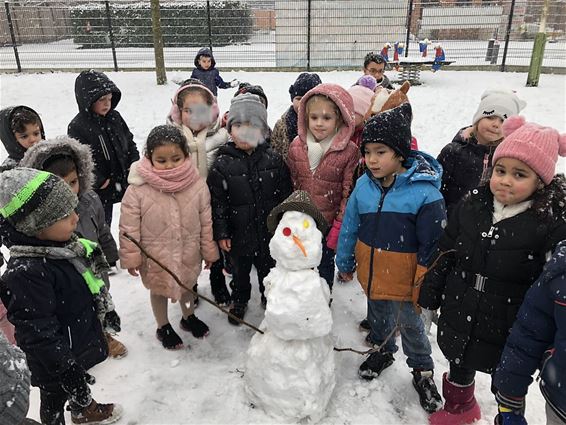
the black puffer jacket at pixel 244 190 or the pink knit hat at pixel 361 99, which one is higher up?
the pink knit hat at pixel 361 99

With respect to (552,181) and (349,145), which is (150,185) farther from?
(552,181)

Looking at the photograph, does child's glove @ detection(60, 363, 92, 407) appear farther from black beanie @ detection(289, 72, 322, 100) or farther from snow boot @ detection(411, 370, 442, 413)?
black beanie @ detection(289, 72, 322, 100)

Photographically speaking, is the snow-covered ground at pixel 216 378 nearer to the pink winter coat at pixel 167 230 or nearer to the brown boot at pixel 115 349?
the brown boot at pixel 115 349

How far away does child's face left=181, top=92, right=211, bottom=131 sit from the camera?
10.6ft

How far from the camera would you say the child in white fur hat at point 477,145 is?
2994mm

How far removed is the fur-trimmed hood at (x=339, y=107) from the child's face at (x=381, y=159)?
544mm

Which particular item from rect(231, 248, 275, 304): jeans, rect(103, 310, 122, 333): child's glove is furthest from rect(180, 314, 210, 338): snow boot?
rect(103, 310, 122, 333): child's glove

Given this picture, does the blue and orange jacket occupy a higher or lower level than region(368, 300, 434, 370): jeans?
higher

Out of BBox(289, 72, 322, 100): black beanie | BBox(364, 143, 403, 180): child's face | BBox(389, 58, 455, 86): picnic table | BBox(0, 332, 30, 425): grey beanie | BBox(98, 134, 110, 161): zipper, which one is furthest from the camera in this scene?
BBox(389, 58, 455, 86): picnic table

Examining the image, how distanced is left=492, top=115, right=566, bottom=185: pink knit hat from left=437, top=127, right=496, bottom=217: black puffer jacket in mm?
1177

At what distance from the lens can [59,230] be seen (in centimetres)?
203

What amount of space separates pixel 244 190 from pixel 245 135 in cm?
39

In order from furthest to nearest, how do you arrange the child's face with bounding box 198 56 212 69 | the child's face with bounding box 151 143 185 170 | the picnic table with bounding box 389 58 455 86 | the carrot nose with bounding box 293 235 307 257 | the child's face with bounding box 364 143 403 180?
the picnic table with bounding box 389 58 455 86 → the child's face with bounding box 198 56 212 69 → the child's face with bounding box 151 143 185 170 → the child's face with bounding box 364 143 403 180 → the carrot nose with bounding box 293 235 307 257

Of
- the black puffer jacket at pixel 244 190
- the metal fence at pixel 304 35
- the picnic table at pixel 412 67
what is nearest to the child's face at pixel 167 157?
the black puffer jacket at pixel 244 190
